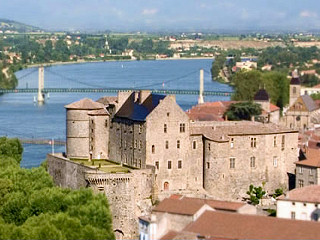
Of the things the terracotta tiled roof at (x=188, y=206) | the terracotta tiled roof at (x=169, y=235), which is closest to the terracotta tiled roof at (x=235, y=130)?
the terracotta tiled roof at (x=188, y=206)

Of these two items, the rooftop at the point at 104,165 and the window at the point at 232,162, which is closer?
the rooftop at the point at 104,165

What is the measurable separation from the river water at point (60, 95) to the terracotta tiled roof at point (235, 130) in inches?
548

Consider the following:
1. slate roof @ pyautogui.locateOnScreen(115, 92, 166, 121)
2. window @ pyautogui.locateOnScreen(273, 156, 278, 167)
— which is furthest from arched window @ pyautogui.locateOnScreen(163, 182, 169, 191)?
window @ pyautogui.locateOnScreen(273, 156, 278, 167)

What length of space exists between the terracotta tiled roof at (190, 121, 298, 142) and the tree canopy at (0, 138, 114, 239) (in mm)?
5018

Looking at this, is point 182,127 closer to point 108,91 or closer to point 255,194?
point 255,194

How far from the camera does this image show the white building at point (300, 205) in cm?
2844

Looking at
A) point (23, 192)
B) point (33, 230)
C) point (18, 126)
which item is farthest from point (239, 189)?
point (18, 126)

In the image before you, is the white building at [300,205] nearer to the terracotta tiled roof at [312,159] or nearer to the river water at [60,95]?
the terracotta tiled roof at [312,159]

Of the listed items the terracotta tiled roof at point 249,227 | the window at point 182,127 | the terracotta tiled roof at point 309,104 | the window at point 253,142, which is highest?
the window at point 182,127

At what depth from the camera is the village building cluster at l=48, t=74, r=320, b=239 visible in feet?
106

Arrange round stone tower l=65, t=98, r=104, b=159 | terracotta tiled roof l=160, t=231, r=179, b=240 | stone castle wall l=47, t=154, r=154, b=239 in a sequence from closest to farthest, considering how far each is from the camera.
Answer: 1. terracotta tiled roof l=160, t=231, r=179, b=240
2. stone castle wall l=47, t=154, r=154, b=239
3. round stone tower l=65, t=98, r=104, b=159

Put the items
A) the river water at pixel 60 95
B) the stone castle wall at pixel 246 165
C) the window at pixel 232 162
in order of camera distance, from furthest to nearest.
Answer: the river water at pixel 60 95 → the window at pixel 232 162 → the stone castle wall at pixel 246 165

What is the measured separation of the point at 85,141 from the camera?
119 ft

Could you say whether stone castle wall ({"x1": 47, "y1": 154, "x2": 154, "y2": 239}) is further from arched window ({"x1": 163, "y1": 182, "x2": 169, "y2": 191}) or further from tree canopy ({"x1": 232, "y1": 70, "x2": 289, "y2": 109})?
tree canopy ({"x1": 232, "y1": 70, "x2": 289, "y2": 109})
